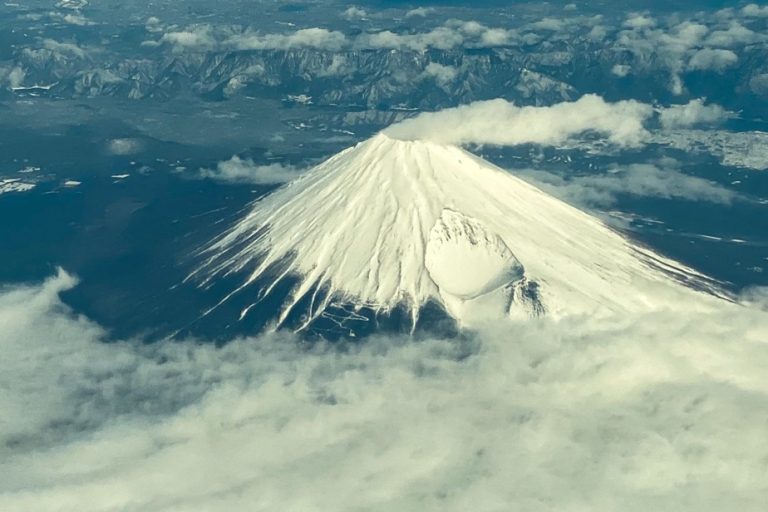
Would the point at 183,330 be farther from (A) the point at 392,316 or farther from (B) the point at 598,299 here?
(B) the point at 598,299

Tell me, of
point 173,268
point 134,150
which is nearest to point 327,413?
point 173,268

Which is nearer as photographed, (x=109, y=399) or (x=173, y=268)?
(x=109, y=399)

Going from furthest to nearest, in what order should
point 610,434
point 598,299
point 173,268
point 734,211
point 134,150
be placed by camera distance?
point 134,150, point 734,211, point 173,268, point 598,299, point 610,434

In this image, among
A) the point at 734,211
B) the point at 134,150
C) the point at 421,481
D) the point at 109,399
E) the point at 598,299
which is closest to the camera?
the point at 421,481

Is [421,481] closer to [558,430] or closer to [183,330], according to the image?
[558,430]

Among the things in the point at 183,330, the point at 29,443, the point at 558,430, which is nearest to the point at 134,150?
the point at 183,330

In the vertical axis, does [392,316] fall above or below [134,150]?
above
